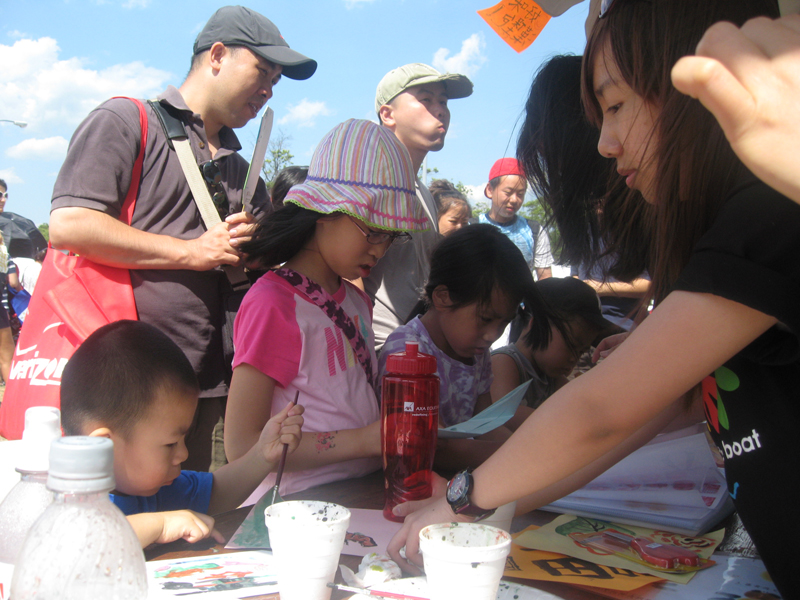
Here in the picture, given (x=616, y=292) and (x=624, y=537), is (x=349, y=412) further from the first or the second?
(x=616, y=292)

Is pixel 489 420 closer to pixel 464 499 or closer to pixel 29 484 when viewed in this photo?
pixel 464 499

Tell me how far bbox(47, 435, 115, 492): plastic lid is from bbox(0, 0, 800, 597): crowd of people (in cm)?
46

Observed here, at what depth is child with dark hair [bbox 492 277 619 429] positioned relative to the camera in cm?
244

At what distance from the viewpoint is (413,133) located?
9.21 feet

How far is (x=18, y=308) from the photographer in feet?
22.4

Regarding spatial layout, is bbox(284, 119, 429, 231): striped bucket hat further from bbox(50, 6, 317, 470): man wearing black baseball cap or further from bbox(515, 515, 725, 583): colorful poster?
bbox(515, 515, 725, 583): colorful poster

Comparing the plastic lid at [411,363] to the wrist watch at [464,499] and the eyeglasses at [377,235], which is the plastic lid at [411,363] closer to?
the wrist watch at [464,499]

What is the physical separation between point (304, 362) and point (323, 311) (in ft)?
0.53

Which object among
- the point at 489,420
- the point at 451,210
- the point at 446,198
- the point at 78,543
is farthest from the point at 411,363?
the point at 446,198

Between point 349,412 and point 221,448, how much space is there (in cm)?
83

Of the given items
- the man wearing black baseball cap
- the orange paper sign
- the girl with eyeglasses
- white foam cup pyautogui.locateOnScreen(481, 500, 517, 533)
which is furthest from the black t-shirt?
the man wearing black baseball cap

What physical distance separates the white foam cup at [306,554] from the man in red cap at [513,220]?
354 cm

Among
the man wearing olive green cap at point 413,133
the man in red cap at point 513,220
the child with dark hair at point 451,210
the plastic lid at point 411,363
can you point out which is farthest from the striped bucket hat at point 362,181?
the man in red cap at point 513,220

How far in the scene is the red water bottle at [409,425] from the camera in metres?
1.19
